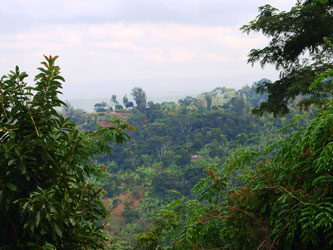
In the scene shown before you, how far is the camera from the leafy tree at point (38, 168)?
1684 millimetres

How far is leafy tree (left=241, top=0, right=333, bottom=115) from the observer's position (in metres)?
6.73

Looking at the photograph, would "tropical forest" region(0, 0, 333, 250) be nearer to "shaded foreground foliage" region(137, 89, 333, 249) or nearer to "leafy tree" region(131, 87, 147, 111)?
"shaded foreground foliage" region(137, 89, 333, 249)

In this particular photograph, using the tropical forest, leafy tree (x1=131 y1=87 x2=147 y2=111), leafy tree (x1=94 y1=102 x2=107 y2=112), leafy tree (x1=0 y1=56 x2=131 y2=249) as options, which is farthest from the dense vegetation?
leafy tree (x1=0 y1=56 x2=131 y2=249)

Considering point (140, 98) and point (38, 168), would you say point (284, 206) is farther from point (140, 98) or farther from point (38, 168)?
point (140, 98)

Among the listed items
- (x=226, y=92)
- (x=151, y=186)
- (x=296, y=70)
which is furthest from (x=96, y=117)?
(x=296, y=70)

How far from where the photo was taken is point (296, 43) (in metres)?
7.31

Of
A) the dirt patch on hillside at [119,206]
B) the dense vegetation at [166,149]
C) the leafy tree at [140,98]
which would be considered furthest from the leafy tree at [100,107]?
the dirt patch on hillside at [119,206]

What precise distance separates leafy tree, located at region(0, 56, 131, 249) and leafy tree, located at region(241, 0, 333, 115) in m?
5.48

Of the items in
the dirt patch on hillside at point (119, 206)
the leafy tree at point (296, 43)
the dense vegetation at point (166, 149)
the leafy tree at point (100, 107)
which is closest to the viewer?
the leafy tree at point (296, 43)

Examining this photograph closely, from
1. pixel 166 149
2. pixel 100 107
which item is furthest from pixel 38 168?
pixel 100 107

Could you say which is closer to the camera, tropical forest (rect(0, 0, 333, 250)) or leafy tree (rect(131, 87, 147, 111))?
tropical forest (rect(0, 0, 333, 250))

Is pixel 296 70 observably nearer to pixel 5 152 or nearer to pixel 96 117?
pixel 5 152

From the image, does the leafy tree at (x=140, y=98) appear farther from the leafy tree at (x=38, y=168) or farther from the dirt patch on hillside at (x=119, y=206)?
the leafy tree at (x=38, y=168)

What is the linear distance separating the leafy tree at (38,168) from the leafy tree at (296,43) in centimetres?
548
